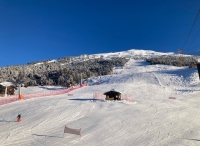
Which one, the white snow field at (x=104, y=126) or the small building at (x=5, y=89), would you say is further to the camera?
the small building at (x=5, y=89)

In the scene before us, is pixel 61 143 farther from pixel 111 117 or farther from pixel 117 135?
pixel 111 117

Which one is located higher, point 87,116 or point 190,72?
point 190,72

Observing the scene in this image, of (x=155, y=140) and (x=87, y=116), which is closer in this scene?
(x=155, y=140)

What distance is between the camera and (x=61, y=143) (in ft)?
53.4

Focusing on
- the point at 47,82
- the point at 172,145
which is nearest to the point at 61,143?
the point at 172,145

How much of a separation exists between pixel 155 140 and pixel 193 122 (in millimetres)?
8516

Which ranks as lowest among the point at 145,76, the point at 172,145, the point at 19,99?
the point at 172,145

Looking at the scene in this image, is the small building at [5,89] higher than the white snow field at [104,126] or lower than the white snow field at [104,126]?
higher

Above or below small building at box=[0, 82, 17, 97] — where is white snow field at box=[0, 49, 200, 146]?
below

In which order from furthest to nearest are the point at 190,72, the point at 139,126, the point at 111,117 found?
1. the point at 190,72
2. the point at 111,117
3. the point at 139,126

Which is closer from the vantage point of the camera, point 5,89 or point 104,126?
point 104,126

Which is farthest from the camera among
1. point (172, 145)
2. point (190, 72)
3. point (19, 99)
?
point (190, 72)

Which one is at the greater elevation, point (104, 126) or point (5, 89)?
point (5, 89)

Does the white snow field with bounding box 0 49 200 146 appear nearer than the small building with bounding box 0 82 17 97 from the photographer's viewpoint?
Yes
